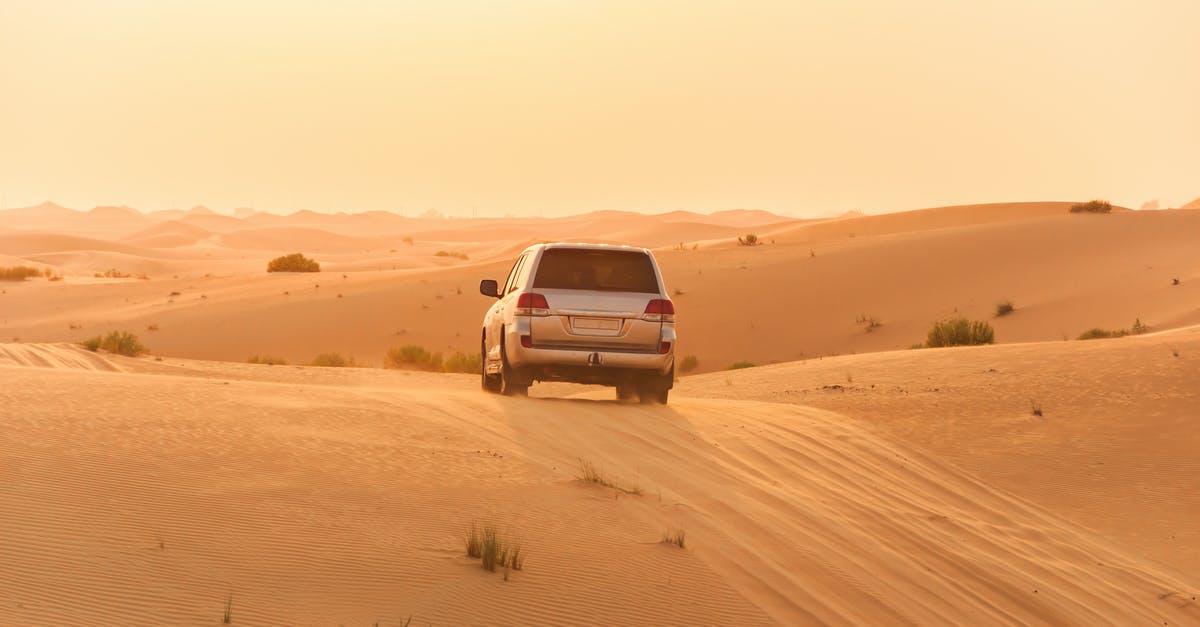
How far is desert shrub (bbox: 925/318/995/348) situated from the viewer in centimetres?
2595

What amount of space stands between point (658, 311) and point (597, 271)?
979 mm

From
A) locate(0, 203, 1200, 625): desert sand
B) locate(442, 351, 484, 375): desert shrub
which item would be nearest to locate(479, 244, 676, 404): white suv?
locate(0, 203, 1200, 625): desert sand

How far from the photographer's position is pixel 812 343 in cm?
3241

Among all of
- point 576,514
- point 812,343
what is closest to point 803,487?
point 576,514

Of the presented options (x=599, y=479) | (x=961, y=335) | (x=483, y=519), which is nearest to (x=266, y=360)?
(x=961, y=335)

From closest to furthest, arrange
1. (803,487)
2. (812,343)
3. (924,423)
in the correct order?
1. (803,487)
2. (924,423)
3. (812,343)

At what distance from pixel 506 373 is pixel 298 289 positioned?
96.9 feet

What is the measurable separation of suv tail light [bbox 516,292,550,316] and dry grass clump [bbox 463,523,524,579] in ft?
20.2

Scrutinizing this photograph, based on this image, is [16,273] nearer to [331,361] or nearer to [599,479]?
[331,361]

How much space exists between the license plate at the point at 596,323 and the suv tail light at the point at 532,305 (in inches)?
13.2

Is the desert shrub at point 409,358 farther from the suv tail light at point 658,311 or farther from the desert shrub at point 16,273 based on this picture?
the desert shrub at point 16,273

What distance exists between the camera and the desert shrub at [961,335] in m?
26.0

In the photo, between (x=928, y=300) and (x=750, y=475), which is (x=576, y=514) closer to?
(x=750, y=475)

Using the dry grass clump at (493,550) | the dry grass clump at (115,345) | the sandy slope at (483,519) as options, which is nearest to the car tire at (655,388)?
the sandy slope at (483,519)
